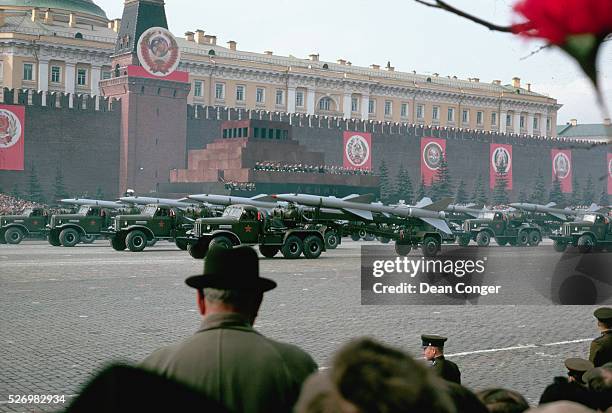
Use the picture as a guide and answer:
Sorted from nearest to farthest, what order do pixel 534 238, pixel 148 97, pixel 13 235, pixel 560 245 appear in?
pixel 13 235 < pixel 560 245 < pixel 534 238 < pixel 148 97

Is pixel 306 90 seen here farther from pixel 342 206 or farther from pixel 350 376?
pixel 350 376

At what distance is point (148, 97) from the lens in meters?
58.7

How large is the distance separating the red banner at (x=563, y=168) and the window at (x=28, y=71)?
149ft

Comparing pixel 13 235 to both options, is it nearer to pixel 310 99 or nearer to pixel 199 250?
pixel 199 250

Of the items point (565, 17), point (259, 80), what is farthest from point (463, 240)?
point (259, 80)

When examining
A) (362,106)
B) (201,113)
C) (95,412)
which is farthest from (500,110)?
(95,412)

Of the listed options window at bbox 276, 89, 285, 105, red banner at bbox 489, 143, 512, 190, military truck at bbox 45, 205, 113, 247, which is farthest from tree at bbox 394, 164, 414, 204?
military truck at bbox 45, 205, 113, 247

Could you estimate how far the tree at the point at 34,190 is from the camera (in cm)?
5206

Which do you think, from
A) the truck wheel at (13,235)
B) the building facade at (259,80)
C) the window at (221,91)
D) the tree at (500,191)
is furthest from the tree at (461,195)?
the truck wheel at (13,235)

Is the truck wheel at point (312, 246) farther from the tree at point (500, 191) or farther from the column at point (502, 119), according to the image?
the column at point (502, 119)

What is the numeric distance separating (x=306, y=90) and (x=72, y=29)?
2201 cm

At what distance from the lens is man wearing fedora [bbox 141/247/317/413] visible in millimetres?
2561

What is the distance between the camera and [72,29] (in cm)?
8025

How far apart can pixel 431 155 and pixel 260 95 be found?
1821 cm
